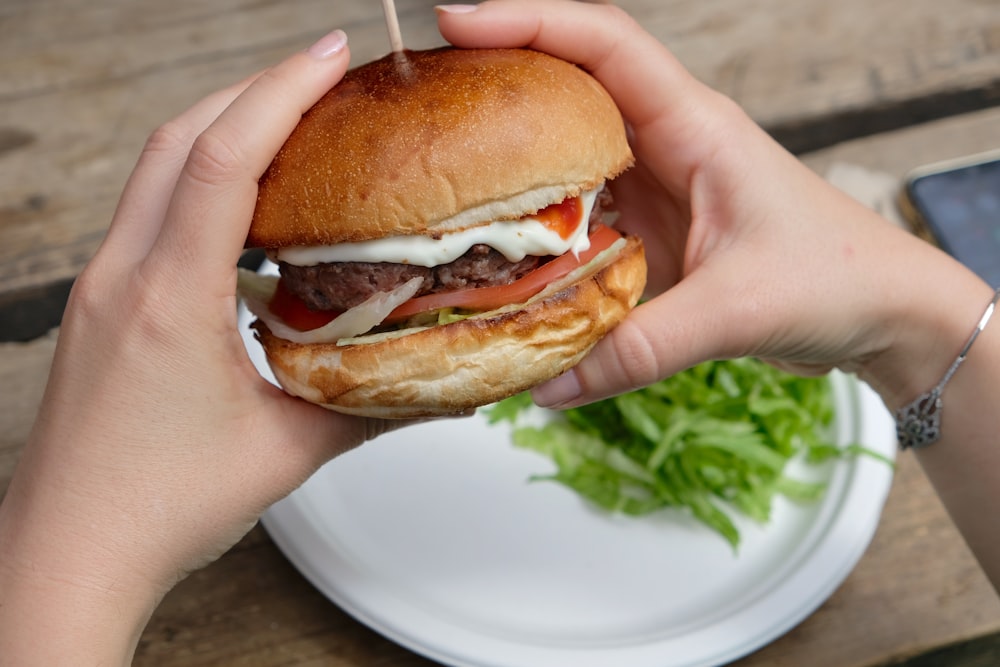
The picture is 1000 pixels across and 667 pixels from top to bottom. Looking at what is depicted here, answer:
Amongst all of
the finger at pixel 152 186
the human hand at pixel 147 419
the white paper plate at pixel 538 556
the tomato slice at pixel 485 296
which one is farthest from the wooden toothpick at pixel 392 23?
the white paper plate at pixel 538 556

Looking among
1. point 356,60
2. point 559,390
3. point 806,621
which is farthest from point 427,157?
point 356,60

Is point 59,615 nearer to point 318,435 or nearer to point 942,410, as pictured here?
point 318,435

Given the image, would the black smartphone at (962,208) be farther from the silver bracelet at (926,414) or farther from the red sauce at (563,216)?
the red sauce at (563,216)

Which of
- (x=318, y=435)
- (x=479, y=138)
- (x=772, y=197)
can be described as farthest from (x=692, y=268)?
(x=318, y=435)

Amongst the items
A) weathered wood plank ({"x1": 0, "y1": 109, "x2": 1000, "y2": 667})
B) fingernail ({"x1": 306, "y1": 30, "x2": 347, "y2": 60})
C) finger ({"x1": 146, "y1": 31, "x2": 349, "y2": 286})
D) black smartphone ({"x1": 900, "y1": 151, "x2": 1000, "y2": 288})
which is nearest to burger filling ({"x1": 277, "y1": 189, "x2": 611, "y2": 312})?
finger ({"x1": 146, "y1": 31, "x2": 349, "y2": 286})

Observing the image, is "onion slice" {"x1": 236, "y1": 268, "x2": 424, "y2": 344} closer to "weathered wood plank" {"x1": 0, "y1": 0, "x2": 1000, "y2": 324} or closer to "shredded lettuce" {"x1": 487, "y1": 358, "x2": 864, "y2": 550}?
"shredded lettuce" {"x1": 487, "y1": 358, "x2": 864, "y2": 550}

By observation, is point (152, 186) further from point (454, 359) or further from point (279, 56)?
point (279, 56)
